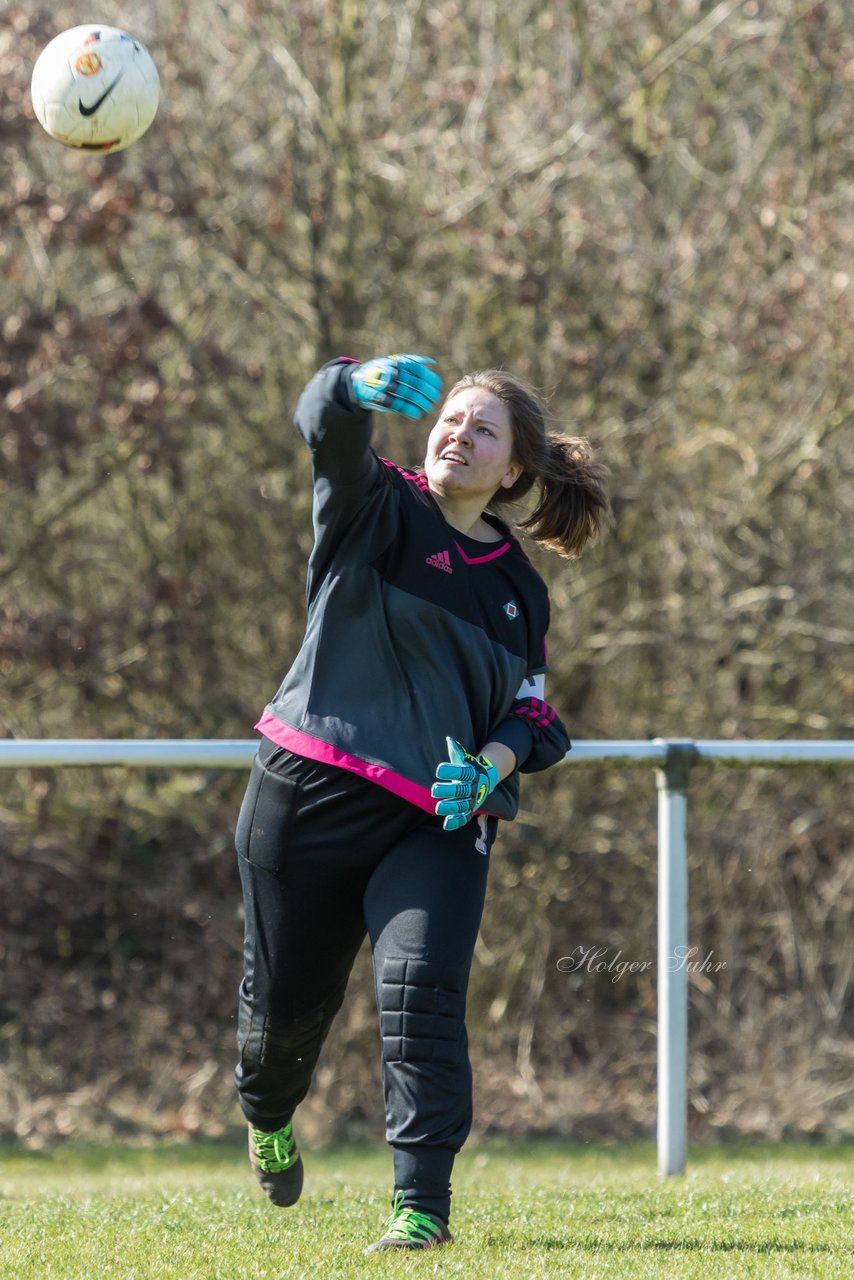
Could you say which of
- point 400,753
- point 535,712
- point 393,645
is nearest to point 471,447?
point 393,645

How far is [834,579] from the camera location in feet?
26.8

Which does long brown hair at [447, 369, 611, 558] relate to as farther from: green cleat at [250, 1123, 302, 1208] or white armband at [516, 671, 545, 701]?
green cleat at [250, 1123, 302, 1208]

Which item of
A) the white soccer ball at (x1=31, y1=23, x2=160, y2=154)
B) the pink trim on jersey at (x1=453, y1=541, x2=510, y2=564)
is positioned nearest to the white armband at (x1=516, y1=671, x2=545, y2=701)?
the pink trim on jersey at (x1=453, y1=541, x2=510, y2=564)

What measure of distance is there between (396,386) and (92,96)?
209 centimetres

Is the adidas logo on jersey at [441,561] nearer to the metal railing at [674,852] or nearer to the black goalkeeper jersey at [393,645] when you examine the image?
the black goalkeeper jersey at [393,645]

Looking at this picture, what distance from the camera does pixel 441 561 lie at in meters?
3.66

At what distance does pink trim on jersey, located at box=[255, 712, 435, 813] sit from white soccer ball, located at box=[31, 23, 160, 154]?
84.0 inches

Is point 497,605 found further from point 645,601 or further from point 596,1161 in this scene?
point 645,601

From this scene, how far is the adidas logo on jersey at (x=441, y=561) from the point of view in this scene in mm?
3641

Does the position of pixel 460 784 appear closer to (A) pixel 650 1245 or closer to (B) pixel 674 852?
(A) pixel 650 1245

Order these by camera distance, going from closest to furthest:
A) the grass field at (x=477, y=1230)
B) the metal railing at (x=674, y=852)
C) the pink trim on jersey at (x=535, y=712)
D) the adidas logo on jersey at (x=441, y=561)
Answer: the grass field at (x=477, y=1230)
the adidas logo on jersey at (x=441, y=561)
the pink trim on jersey at (x=535, y=712)
the metal railing at (x=674, y=852)

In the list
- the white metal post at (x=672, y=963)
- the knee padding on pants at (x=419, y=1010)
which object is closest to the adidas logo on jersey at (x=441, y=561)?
the knee padding on pants at (x=419, y=1010)

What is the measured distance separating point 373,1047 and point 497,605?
15.6 feet

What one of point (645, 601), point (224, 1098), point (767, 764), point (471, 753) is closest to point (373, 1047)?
point (224, 1098)
